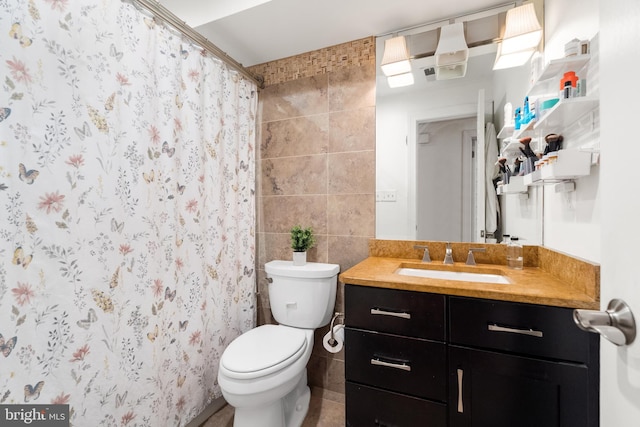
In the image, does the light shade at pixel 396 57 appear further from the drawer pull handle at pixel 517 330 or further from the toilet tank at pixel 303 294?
the drawer pull handle at pixel 517 330

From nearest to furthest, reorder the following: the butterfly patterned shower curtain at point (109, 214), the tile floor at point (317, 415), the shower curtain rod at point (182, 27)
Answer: the butterfly patterned shower curtain at point (109, 214) < the shower curtain rod at point (182, 27) < the tile floor at point (317, 415)

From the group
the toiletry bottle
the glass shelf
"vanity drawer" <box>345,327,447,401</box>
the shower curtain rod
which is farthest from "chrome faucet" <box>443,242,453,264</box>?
the shower curtain rod

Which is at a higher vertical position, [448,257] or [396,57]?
[396,57]

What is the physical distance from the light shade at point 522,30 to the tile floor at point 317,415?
2.15 m

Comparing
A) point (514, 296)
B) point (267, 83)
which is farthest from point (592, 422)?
point (267, 83)

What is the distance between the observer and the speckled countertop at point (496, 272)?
87cm

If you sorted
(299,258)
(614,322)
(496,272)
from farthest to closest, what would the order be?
(299,258) < (496,272) < (614,322)

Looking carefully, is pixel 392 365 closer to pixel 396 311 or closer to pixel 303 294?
pixel 396 311

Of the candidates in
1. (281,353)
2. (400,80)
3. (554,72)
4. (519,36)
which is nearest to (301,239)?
(281,353)

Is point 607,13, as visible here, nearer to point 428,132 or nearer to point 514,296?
point 514,296

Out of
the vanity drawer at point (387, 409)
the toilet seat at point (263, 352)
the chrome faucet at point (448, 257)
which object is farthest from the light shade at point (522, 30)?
the toilet seat at point (263, 352)

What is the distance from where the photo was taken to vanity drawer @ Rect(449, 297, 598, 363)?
0.85m

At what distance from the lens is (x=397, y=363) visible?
→ 3.48 feet

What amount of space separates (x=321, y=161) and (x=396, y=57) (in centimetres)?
73
